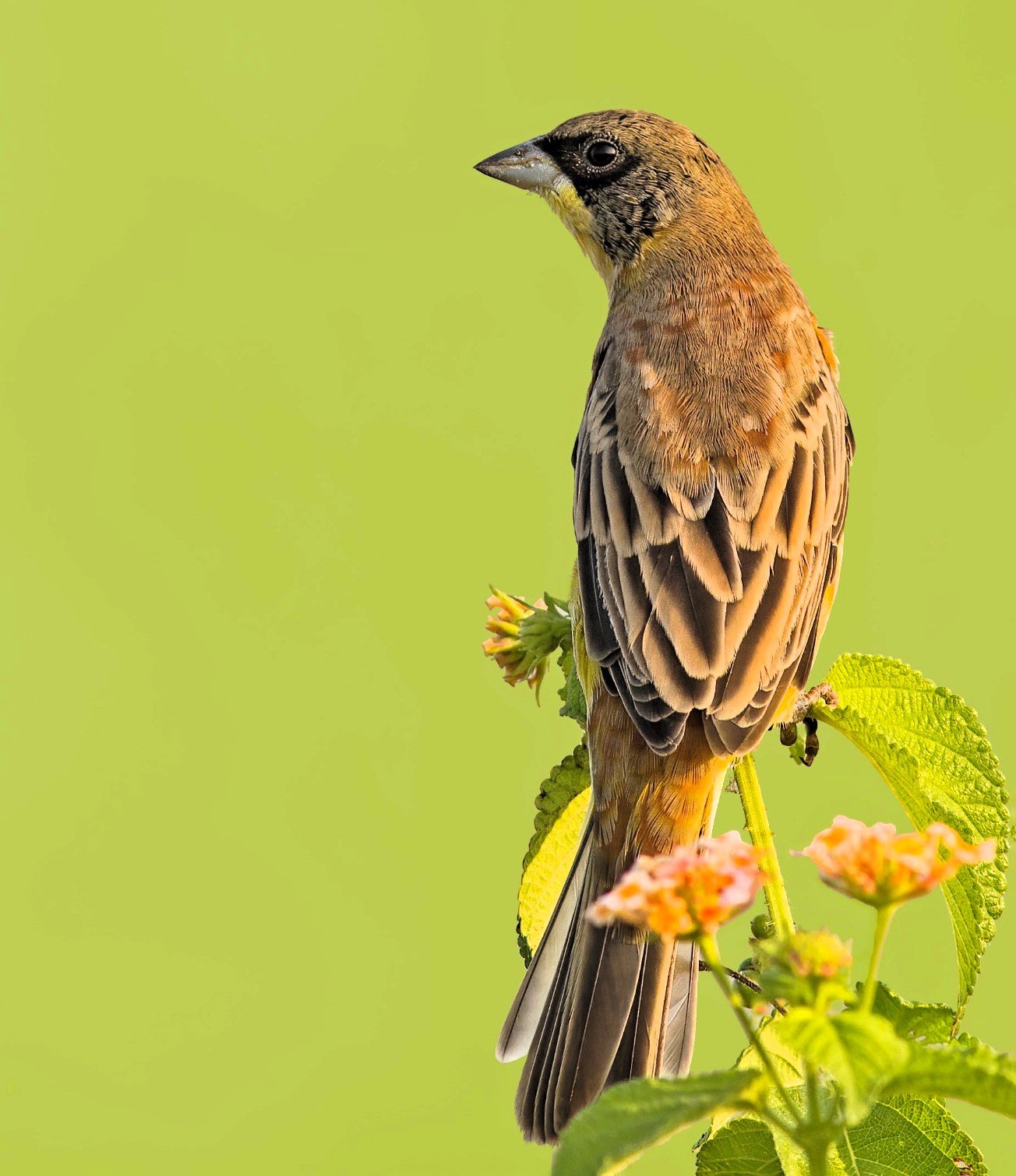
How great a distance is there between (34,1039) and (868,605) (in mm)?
3262

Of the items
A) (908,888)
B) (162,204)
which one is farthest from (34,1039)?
(908,888)

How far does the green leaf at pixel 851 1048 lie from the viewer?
1.16 m

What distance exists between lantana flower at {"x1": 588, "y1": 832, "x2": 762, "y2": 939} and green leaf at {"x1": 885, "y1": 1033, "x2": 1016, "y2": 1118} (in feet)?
0.62

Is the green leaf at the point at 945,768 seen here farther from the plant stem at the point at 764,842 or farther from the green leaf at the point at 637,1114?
the green leaf at the point at 637,1114

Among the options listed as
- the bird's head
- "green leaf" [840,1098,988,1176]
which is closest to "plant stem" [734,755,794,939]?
"green leaf" [840,1098,988,1176]

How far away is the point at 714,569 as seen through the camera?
9.14 feet

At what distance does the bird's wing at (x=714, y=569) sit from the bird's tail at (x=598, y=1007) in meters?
0.29

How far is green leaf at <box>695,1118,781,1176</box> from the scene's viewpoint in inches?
67.9

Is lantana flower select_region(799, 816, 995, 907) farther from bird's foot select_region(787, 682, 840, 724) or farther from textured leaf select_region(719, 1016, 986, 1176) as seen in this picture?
bird's foot select_region(787, 682, 840, 724)

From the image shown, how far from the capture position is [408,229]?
6578 mm

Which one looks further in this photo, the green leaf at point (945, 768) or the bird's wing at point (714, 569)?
the bird's wing at point (714, 569)

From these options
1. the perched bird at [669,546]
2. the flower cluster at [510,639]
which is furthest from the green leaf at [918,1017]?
the flower cluster at [510,639]

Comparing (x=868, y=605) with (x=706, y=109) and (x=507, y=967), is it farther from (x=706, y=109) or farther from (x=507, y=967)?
(x=706, y=109)

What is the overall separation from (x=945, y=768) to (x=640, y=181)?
2.08 m
